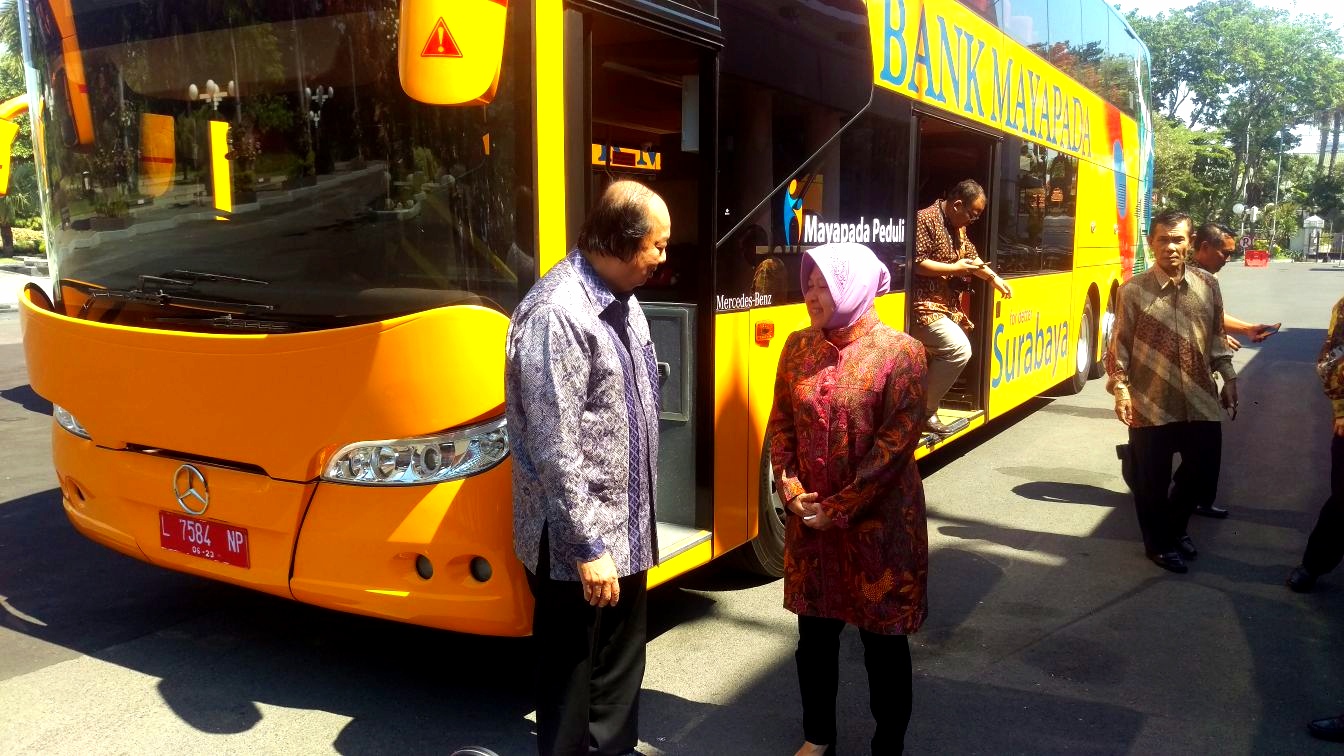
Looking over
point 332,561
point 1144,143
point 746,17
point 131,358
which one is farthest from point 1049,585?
point 1144,143

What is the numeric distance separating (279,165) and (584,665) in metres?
1.96

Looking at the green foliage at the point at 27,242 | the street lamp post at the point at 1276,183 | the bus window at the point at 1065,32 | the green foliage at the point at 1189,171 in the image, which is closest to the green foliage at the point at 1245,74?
the street lamp post at the point at 1276,183

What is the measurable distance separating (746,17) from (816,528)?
2.33m

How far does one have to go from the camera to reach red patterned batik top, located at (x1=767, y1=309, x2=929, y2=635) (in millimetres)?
A: 3070

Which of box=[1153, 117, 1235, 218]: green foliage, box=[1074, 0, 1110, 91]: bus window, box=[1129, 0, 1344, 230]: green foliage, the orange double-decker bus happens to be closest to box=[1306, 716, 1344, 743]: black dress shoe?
the orange double-decker bus

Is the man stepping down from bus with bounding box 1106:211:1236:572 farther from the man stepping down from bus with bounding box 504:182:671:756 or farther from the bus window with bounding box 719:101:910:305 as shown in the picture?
the man stepping down from bus with bounding box 504:182:671:756

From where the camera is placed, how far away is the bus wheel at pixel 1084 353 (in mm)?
11211

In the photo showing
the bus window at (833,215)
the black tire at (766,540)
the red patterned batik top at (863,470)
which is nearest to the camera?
the red patterned batik top at (863,470)

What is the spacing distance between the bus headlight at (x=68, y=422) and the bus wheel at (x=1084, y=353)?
30.3 ft

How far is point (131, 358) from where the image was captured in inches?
151

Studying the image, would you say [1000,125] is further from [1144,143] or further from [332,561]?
[1144,143]

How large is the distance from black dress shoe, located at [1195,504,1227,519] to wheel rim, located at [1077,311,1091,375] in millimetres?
4658

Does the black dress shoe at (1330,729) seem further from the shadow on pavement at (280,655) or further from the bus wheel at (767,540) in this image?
the bus wheel at (767,540)

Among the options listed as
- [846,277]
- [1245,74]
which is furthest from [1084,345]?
[1245,74]
